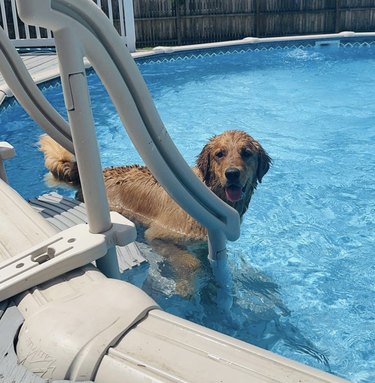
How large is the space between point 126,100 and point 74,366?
→ 37.8 inches

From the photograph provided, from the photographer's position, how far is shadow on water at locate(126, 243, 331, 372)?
322 centimetres

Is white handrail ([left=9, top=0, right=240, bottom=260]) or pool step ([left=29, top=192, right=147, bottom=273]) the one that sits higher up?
white handrail ([left=9, top=0, right=240, bottom=260])

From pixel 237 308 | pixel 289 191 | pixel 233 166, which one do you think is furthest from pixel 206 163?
pixel 289 191

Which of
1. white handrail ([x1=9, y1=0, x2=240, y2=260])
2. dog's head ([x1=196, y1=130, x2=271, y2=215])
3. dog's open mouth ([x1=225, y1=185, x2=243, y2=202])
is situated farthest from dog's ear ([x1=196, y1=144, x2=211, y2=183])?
white handrail ([x1=9, y1=0, x2=240, y2=260])

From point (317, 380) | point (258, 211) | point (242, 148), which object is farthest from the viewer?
point (258, 211)

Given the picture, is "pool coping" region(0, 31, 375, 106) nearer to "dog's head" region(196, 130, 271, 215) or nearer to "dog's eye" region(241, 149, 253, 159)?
"dog's head" region(196, 130, 271, 215)

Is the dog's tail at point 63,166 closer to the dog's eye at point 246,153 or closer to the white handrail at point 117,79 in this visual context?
the dog's eye at point 246,153

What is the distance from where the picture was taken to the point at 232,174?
378 centimetres

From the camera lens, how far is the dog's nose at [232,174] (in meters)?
3.76

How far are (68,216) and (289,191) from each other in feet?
11.1

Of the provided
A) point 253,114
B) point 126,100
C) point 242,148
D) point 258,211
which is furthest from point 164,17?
point 126,100

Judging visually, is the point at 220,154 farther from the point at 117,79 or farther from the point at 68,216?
the point at 117,79

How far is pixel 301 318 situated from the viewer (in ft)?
11.6

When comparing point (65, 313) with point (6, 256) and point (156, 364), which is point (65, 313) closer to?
point (156, 364)
